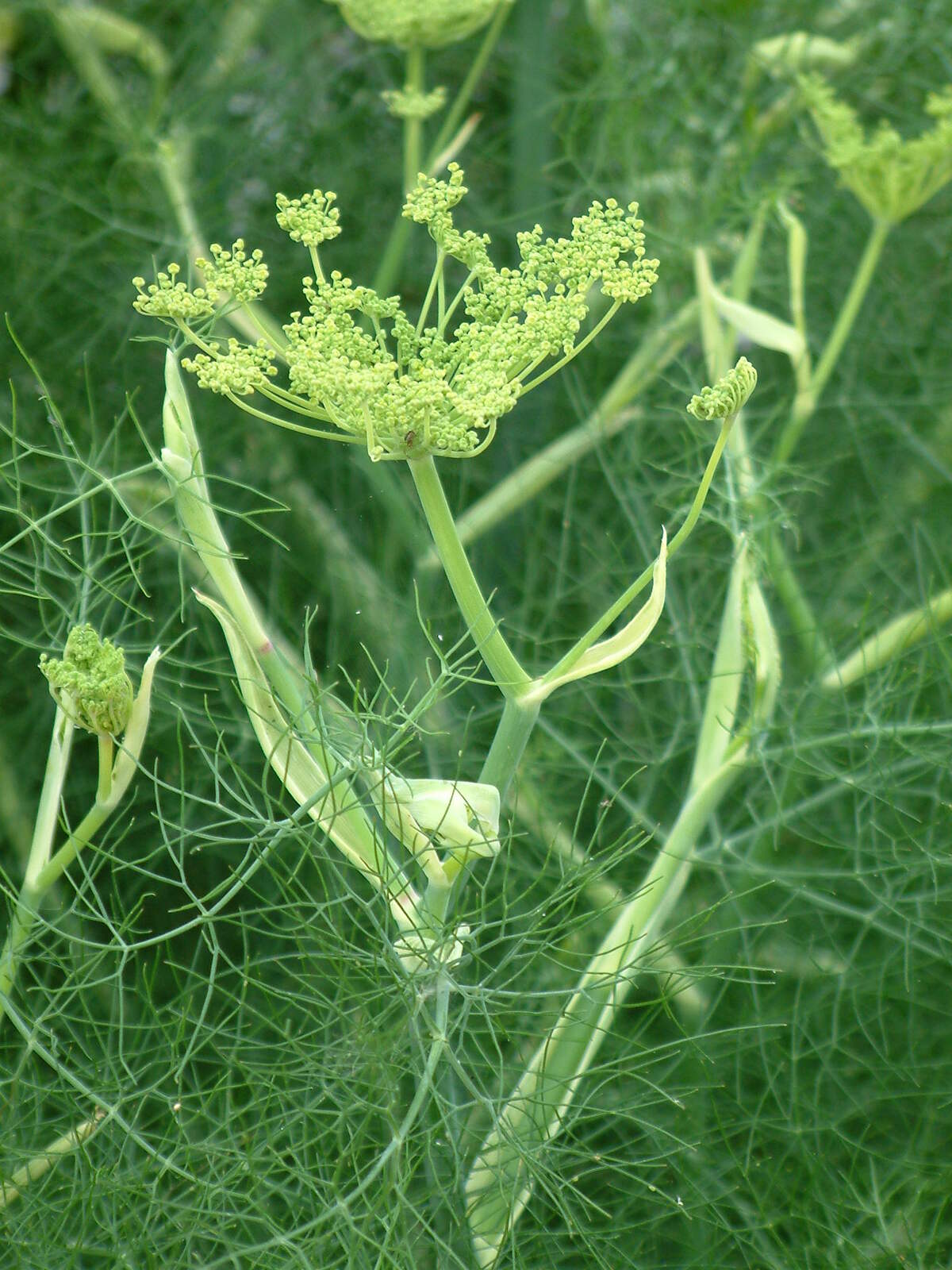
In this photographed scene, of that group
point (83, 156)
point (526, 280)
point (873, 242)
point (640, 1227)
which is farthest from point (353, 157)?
point (640, 1227)

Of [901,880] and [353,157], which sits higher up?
[353,157]

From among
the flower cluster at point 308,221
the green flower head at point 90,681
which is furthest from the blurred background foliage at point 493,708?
the flower cluster at point 308,221

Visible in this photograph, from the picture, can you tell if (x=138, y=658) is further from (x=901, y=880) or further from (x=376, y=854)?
(x=901, y=880)

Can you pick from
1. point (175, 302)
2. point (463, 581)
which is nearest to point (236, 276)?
point (175, 302)

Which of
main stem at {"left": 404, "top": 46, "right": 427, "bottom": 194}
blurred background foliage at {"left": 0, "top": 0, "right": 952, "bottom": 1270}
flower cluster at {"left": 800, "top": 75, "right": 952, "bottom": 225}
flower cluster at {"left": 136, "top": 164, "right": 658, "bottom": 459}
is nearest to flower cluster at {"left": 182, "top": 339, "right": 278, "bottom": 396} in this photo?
flower cluster at {"left": 136, "top": 164, "right": 658, "bottom": 459}

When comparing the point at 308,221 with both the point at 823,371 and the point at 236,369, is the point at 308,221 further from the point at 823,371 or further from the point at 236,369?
the point at 823,371

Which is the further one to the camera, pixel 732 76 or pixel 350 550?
pixel 732 76
